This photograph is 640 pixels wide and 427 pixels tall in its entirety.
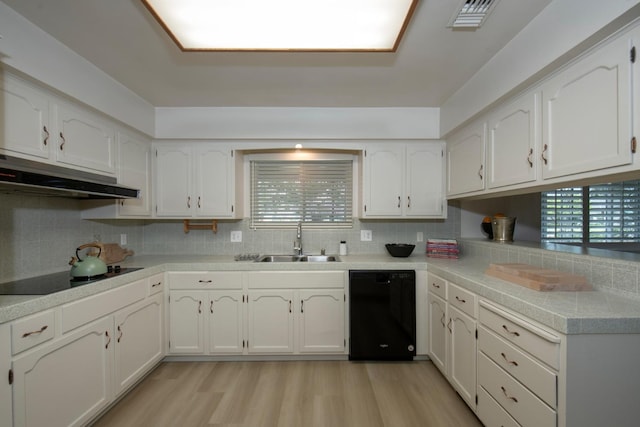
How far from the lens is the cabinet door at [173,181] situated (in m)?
2.65

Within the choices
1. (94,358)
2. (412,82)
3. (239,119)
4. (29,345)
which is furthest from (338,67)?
(94,358)

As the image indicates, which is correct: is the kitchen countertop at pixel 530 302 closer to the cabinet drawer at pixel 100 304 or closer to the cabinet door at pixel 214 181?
the cabinet drawer at pixel 100 304

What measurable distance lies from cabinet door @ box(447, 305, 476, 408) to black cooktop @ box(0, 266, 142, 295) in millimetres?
2398

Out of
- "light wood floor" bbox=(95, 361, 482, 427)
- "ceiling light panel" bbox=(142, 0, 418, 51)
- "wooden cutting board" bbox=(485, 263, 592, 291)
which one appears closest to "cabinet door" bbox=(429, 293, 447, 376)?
"light wood floor" bbox=(95, 361, 482, 427)

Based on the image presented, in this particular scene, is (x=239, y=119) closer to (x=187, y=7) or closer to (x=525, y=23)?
(x=187, y=7)

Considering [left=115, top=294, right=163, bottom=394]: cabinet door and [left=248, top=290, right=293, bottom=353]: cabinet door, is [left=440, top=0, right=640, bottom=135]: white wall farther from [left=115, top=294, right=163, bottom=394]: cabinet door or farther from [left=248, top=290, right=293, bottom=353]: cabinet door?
[left=115, top=294, right=163, bottom=394]: cabinet door

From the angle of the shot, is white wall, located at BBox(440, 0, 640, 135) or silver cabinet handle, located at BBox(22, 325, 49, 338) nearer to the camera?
white wall, located at BBox(440, 0, 640, 135)

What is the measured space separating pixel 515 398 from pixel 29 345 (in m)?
2.33

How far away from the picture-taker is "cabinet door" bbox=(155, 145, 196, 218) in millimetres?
2649

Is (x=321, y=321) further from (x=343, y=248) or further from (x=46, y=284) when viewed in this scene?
(x=46, y=284)

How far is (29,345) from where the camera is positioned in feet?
4.11

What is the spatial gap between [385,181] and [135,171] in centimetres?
238

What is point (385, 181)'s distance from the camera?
8.79 ft

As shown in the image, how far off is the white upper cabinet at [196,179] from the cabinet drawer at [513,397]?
2.36m
